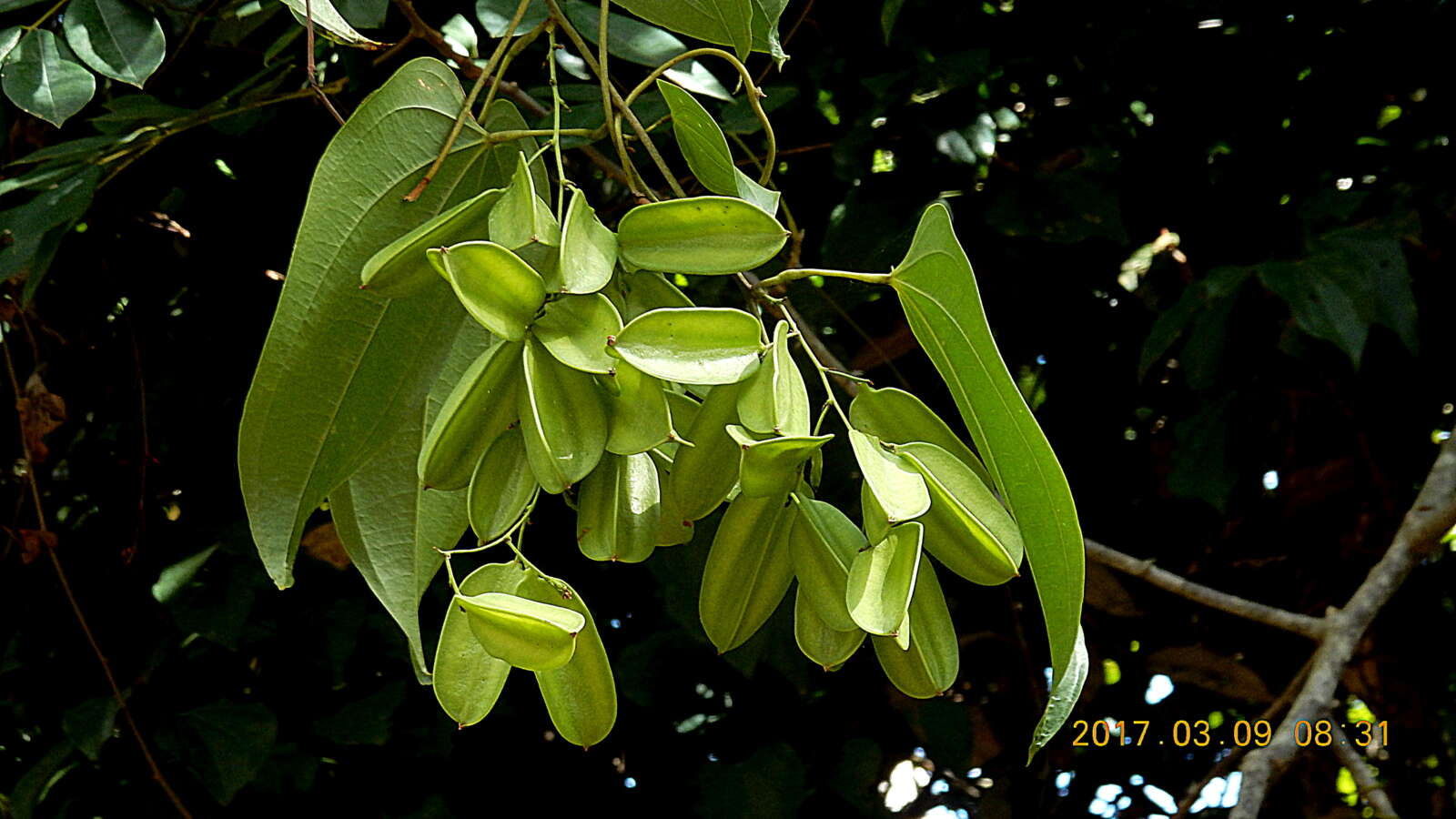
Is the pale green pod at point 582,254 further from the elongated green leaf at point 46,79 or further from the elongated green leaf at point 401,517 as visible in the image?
the elongated green leaf at point 46,79

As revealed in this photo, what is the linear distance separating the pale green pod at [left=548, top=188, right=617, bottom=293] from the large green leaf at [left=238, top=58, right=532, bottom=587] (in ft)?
0.30

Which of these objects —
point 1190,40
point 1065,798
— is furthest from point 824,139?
point 1065,798

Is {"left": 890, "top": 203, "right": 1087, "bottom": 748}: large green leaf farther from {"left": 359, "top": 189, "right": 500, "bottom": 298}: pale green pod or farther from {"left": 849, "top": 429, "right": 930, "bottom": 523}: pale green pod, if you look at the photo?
{"left": 359, "top": 189, "right": 500, "bottom": 298}: pale green pod

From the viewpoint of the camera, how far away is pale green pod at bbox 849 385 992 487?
1.33ft

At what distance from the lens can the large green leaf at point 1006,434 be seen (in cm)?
40

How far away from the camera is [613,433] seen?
0.36 meters

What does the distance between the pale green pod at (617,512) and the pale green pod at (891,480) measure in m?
0.07

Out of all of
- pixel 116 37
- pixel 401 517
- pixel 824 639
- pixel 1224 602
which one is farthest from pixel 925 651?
pixel 116 37

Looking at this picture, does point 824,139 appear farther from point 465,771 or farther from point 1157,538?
point 465,771

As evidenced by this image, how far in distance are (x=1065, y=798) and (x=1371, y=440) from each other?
0.53 meters

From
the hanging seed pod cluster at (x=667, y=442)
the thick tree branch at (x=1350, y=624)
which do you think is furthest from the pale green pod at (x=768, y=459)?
the thick tree branch at (x=1350, y=624)

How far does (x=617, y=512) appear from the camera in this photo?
15.0 inches

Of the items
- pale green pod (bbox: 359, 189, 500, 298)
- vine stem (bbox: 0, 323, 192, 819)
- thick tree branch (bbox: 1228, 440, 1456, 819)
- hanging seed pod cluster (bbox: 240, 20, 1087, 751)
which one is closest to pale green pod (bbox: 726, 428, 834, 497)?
hanging seed pod cluster (bbox: 240, 20, 1087, 751)

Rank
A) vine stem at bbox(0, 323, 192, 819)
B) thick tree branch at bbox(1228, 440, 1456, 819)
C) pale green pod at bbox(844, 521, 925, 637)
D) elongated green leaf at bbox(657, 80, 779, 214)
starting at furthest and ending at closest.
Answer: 1. vine stem at bbox(0, 323, 192, 819)
2. thick tree branch at bbox(1228, 440, 1456, 819)
3. elongated green leaf at bbox(657, 80, 779, 214)
4. pale green pod at bbox(844, 521, 925, 637)
